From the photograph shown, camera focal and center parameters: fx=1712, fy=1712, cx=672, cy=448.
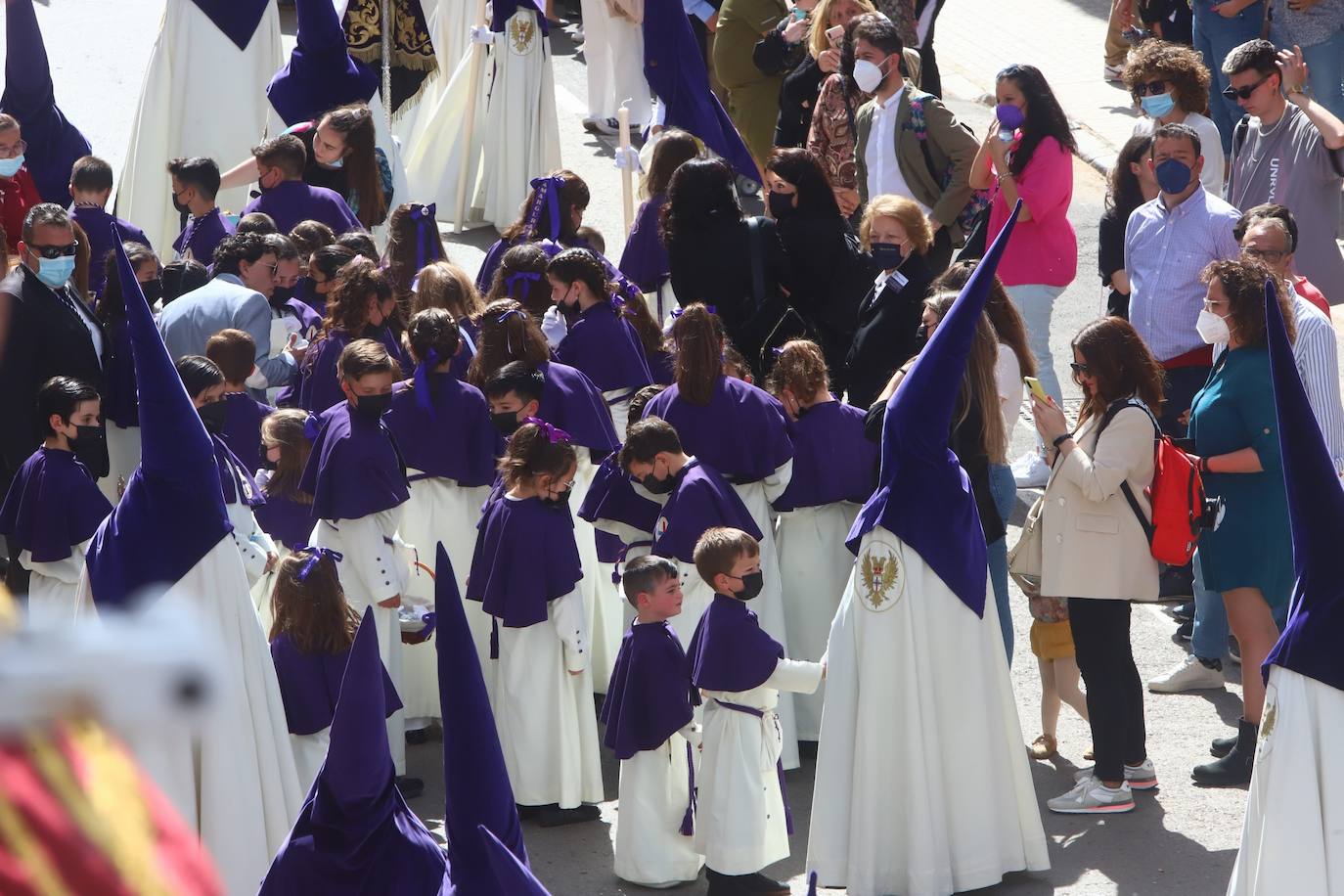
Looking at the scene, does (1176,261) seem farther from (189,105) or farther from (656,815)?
(189,105)

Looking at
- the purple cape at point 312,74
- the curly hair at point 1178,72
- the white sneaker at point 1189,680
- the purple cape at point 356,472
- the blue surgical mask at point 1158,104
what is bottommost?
the white sneaker at point 1189,680

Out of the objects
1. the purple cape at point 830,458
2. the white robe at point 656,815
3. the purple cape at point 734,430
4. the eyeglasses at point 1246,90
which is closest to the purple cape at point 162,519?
the white robe at point 656,815

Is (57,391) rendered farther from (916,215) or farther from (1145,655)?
(1145,655)

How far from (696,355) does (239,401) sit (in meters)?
1.81

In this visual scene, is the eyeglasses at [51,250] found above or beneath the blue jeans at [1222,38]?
beneath

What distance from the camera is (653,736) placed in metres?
5.29

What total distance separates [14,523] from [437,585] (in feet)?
10.3

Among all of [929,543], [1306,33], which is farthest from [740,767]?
[1306,33]

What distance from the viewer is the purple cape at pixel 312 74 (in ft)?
31.3

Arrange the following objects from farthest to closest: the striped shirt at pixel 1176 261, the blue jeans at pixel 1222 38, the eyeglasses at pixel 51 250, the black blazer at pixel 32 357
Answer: the blue jeans at pixel 1222 38 → the striped shirt at pixel 1176 261 → the eyeglasses at pixel 51 250 → the black blazer at pixel 32 357

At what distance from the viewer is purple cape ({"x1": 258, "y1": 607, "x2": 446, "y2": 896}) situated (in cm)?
336

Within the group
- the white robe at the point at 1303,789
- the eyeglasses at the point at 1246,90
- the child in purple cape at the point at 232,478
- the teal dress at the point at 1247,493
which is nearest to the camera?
the white robe at the point at 1303,789

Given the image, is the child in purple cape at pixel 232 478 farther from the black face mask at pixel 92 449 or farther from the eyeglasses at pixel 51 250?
the eyeglasses at pixel 51 250

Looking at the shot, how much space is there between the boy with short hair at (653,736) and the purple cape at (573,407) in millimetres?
1004
